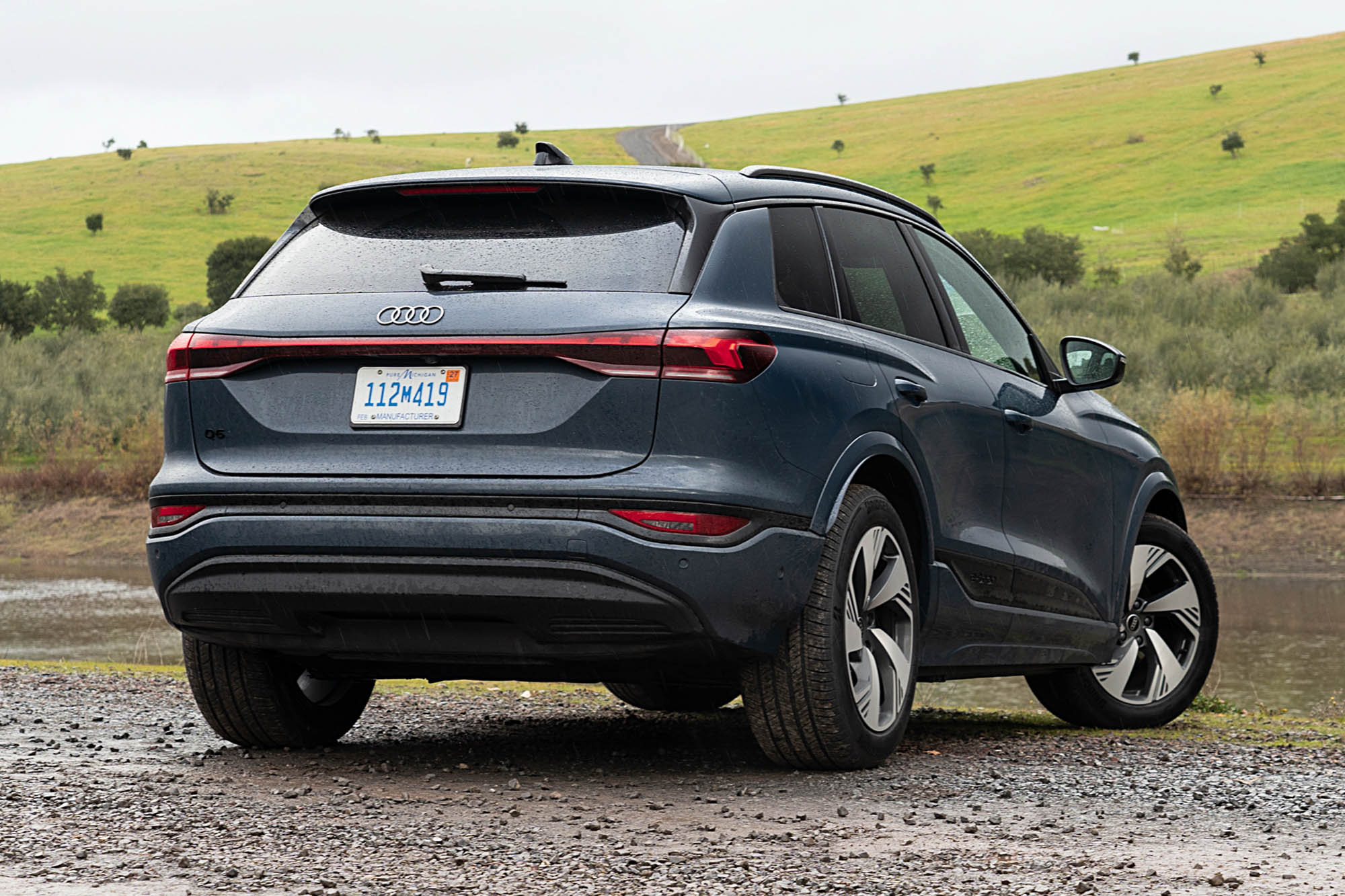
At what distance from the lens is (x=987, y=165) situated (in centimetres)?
10138

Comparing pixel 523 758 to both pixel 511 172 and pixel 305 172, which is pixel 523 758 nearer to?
pixel 511 172

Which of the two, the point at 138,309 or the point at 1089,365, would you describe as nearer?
the point at 1089,365

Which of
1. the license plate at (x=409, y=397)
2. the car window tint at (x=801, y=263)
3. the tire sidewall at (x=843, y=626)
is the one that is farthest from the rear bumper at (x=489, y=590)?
the car window tint at (x=801, y=263)

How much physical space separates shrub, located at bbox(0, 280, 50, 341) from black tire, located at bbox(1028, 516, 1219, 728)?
58479mm

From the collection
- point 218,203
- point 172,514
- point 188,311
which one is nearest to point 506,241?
point 172,514

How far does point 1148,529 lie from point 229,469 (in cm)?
439

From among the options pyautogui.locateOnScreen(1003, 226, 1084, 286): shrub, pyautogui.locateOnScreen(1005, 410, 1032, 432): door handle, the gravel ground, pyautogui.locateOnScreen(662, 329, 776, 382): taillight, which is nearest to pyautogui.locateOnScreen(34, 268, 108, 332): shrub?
pyautogui.locateOnScreen(1003, 226, 1084, 286): shrub

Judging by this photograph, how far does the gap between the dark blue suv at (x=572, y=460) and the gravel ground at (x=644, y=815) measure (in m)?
0.35

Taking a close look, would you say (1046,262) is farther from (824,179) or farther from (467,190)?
(467,190)

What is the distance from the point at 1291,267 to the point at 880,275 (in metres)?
51.8

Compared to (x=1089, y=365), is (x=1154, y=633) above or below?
below

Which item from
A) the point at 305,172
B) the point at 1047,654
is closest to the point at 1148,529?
the point at 1047,654

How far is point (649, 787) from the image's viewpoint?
5.08 meters

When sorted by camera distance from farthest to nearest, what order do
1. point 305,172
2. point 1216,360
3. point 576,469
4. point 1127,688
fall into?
point 305,172, point 1216,360, point 1127,688, point 576,469
